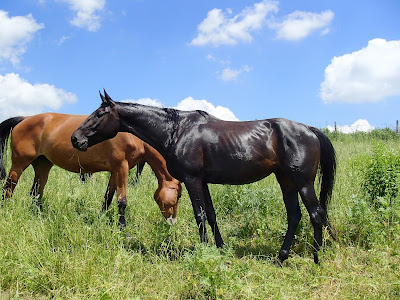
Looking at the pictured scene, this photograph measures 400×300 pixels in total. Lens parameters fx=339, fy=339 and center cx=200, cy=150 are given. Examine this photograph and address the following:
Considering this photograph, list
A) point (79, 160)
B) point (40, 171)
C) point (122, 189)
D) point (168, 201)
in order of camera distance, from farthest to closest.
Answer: point (40, 171) < point (79, 160) < point (122, 189) < point (168, 201)

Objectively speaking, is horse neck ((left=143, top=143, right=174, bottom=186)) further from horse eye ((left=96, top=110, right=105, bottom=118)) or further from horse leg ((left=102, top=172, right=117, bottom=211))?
horse eye ((left=96, top=110, right=105, bottom=118))

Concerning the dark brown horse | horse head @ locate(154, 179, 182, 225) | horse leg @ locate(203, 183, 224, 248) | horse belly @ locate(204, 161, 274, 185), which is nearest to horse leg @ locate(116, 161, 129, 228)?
horse head @ locate(154, 179, 182, 225)

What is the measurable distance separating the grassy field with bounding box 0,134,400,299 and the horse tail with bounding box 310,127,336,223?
0.49m

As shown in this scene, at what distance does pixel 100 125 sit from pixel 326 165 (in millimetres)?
3134

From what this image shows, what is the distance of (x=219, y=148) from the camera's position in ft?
14.1

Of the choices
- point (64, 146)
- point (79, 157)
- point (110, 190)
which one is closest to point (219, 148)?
point (110, 190)

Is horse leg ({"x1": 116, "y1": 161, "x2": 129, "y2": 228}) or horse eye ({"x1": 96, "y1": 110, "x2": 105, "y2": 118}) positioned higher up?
horse eye ({"x1": 96, "y1": 110, "x2": 105, "y2": 118})

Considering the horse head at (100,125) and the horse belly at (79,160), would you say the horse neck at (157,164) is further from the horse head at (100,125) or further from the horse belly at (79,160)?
the horse head at (100,125)

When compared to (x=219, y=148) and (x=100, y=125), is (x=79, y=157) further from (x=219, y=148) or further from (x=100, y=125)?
(x=219, y=148)

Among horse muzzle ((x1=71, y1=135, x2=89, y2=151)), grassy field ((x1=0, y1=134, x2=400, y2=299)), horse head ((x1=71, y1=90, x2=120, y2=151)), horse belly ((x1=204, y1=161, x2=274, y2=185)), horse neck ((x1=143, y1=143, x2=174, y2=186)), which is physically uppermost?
horse head ((x1=71, y1=90, x2=120, y2=151))

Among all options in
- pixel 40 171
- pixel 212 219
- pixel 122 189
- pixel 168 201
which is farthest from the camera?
pixel 40 171

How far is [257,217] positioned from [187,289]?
239 centimetres

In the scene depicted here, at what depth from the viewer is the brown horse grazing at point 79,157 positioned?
546 cm

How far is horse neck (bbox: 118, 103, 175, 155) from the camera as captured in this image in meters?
4.50
